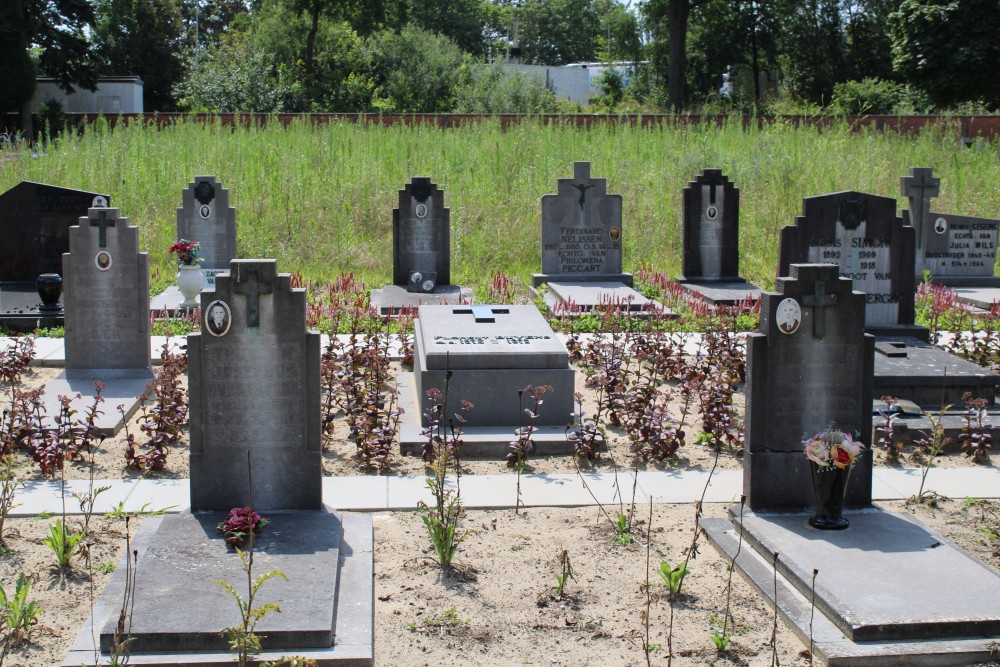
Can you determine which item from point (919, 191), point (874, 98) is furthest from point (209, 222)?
point (874, 98)

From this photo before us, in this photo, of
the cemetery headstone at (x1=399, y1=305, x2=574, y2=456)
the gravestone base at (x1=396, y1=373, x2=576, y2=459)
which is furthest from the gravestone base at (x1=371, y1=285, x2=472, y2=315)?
the gravestone base at (x1=396, y1=373, x2=576, y2=459)

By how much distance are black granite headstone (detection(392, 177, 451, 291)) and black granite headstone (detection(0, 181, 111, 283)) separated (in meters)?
3.83

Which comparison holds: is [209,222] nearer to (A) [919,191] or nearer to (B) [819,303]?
(A) [919,191]

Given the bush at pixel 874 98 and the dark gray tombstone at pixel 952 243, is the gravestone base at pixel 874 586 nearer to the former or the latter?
the dark gray tombstone at pixel 952 243

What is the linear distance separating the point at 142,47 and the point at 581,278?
42983mm

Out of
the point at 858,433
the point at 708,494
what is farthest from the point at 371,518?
the point at 858,433

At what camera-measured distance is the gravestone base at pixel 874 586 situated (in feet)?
15.5

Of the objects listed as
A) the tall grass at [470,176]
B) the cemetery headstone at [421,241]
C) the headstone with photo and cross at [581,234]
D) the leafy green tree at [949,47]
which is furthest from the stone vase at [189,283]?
the leafy green tree at [949,47]

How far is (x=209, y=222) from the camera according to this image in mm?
15250

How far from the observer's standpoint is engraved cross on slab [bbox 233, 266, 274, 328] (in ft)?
19.3

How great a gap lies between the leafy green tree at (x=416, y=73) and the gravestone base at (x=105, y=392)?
3179 centimetres

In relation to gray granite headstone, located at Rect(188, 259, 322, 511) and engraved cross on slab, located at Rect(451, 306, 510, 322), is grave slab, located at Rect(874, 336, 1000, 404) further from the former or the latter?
gray granite headstone, located at Rect(188, 259, 322, 511)

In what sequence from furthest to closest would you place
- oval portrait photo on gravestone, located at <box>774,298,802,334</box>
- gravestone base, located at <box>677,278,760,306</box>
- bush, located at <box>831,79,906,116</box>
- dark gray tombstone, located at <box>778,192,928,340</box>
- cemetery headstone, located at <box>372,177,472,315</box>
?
bush, located at <box>831,79,906,116</box> < cemetery headstone, located at <box>372,177,472,315</box> < gravestone base, located at <box>677,278,760,306</box> < dark gray tombstone, located at <box>778,192,928,340</box> < oval portrait photo on gravestone, located at <box>774,298,802,334</box>

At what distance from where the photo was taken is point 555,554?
5.94m
